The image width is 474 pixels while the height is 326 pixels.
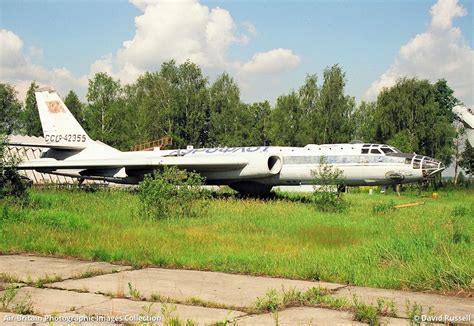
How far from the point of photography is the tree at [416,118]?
46969 mm

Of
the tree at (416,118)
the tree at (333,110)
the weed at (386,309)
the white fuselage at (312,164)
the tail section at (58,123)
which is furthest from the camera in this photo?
the tree at (333,110)

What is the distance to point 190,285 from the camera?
5.78 metres

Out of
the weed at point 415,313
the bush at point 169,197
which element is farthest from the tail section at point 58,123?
the weed at point 415,313

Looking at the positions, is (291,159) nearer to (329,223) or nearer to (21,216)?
(329,223)

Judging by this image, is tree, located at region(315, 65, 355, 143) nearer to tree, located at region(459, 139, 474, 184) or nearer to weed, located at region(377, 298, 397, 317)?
tree, located at region(459, 139, 474, 184)

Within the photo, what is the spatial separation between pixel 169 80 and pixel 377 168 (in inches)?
1723

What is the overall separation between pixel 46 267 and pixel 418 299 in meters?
4.60

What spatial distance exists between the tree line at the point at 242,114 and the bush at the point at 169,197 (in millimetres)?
34712

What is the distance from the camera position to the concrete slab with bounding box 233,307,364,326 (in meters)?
4.20

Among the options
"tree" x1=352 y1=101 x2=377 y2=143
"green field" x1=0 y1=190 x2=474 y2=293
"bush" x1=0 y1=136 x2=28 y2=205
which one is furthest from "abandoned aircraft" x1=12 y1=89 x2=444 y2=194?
"tree" x1=352 y1=101 x2=377 y2=143

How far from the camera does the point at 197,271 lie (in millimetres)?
6828

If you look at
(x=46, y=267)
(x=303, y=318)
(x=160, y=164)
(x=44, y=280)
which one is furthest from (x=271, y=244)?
(x=160, y=164)

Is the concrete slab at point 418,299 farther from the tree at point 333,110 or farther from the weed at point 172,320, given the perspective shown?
the tree at point 333,110

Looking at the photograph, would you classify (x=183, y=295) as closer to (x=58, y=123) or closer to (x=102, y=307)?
(x=102, y=307)
